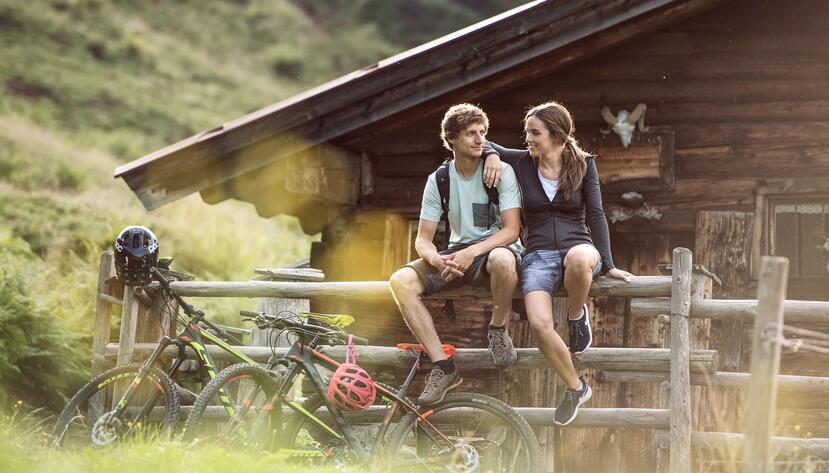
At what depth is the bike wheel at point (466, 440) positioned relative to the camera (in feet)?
20.7

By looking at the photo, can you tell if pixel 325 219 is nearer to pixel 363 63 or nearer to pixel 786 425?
pixel 786 425

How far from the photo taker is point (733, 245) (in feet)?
28.9

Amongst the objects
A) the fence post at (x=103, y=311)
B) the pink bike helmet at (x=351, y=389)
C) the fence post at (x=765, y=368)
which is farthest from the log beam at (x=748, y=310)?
the fence post at (x=103, y=311)

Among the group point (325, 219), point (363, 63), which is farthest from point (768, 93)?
point (363, 63)

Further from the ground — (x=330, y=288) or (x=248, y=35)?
(x=248, y=35)

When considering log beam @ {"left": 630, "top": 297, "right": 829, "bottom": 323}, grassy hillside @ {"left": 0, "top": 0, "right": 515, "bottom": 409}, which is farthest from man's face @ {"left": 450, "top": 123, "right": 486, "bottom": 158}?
grassy hillside @ {"left": 0, "top": 0, "right": 515, "bottom": 409}

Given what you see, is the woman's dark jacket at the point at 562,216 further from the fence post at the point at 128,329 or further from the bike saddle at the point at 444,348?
the fence post at the point at 128,329

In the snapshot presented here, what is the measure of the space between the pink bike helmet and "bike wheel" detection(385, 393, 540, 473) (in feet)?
0.88

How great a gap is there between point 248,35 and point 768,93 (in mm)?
35229

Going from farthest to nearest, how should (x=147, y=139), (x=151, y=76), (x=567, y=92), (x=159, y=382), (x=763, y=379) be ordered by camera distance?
(x=151, y=76), (x=147, y=139), (x=567, y=92), (x=159, y=382), (x=763, y=379)

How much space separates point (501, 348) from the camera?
6539mm

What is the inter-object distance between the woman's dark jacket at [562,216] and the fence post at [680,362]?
0.44m

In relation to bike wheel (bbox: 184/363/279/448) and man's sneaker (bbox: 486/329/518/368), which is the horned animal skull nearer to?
man's sneaker (bbox: 486/329/518/368)

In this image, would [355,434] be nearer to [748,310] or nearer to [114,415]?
[114,415]
